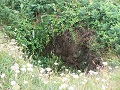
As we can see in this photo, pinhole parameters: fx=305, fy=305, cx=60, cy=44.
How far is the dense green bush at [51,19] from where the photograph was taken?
6.24m

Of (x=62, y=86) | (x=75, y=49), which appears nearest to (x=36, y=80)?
(x=62, y=86)

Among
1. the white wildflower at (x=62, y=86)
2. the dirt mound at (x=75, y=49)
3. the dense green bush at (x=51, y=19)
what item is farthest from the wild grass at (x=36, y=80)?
the dirt mound at (x=75, y=49)

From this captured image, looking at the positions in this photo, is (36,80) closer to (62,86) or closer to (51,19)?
(62,86)

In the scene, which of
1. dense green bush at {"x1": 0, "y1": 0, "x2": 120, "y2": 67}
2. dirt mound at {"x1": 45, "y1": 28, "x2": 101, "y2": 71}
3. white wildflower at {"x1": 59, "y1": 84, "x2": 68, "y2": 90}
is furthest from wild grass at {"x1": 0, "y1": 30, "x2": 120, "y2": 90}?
dirt mound at {"x1": 45, "y1": 28, "x2": 101, "y2": 71}

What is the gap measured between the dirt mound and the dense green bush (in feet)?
0.46

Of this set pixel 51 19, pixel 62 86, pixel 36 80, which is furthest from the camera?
pixel 51 19

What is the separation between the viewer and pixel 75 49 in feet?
21.5

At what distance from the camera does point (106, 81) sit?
4176mm

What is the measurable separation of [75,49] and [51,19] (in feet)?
2.71

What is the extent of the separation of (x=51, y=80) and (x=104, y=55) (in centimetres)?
218

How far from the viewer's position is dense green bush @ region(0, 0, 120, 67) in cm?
624

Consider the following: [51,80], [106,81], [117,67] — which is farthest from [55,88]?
[117,67]

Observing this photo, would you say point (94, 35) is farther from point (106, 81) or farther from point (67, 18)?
point (106, 81)

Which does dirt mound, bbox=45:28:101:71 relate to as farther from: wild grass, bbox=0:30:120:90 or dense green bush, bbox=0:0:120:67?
wild grass, bbox=0:30:120:90
